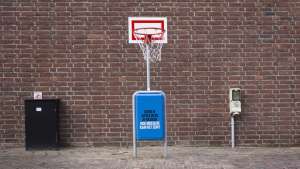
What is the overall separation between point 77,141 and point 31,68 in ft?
5.85

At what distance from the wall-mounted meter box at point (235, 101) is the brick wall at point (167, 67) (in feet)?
0.80

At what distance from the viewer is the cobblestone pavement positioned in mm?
7371

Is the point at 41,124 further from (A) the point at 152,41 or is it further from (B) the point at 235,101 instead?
(B) the point at 235,101

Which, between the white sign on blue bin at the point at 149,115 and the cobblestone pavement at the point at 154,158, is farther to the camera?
the white sign on blue bin at the point at 149,115

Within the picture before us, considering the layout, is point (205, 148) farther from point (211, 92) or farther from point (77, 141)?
point (77, 141)

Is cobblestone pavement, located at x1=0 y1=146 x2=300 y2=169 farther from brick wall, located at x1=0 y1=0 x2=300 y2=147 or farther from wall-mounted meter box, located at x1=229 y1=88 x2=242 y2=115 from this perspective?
wall-mounted meter box, located at x1=229 y1=88 x2=242 y2=115

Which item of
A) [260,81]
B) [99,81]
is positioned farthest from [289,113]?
[99,81]

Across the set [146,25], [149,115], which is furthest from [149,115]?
[146,25]

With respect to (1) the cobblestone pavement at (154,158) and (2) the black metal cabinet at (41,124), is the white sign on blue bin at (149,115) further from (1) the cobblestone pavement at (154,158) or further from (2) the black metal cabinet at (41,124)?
(2) the black metal cabinet at (41,124)

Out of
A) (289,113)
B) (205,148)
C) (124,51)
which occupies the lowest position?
(205,148)

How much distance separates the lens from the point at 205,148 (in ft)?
30.6

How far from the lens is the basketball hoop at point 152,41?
28.7ft

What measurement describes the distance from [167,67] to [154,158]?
7.29 ft

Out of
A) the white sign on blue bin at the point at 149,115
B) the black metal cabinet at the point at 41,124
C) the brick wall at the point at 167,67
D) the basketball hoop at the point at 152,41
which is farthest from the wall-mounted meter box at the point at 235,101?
the black metal cabinet at the point at 41,124
